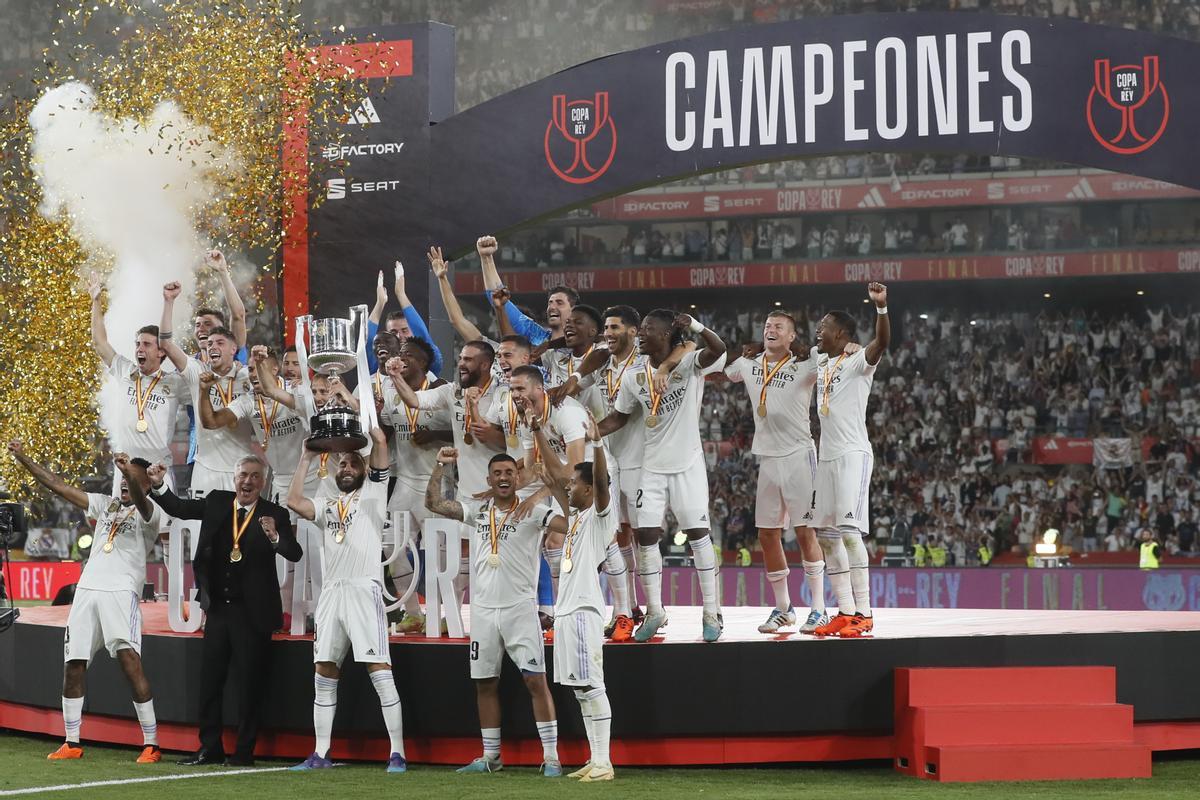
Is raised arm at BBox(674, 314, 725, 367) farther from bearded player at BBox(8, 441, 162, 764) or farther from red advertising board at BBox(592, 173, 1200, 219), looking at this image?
red advertising board at BBox(592, 173, 1200, 219)

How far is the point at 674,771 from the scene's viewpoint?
8570mm

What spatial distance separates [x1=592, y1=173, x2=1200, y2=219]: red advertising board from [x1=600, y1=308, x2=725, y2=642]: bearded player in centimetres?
2001

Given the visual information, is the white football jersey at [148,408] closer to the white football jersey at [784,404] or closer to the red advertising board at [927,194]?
the white football jersey at [784,404]

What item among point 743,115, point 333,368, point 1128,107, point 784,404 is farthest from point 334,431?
point 1128,107

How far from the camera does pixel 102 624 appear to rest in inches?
356

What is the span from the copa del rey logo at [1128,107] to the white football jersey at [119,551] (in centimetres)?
713

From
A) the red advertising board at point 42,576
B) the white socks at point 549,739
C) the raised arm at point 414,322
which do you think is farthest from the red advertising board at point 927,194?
the white socks at point 549,739

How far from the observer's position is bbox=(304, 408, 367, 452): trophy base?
808cm

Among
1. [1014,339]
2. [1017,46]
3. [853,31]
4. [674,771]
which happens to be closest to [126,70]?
[853,31]

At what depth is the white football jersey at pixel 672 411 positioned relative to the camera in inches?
348

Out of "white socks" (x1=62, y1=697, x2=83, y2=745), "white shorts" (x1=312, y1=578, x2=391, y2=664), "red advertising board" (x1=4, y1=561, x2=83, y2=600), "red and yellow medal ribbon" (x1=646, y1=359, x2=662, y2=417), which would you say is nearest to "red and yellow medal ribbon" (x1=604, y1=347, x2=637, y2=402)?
"red and yellow medal ribbon" (x1=646, y1=359, x2=662, y2=417)

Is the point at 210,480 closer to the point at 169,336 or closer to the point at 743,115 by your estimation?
the point at 169,336

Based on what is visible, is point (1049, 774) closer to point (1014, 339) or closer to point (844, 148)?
point (844, 148)

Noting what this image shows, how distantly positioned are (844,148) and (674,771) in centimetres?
514
